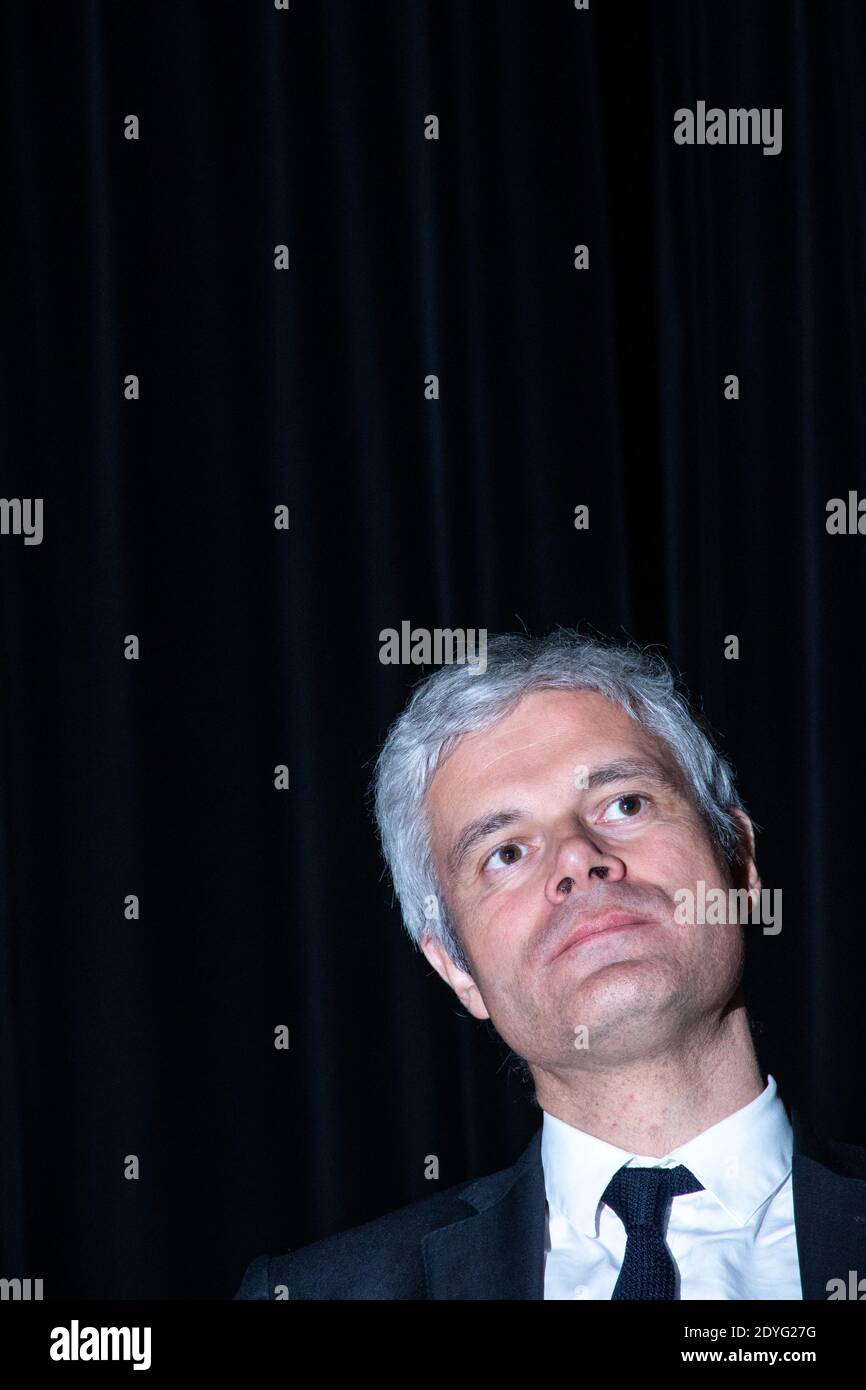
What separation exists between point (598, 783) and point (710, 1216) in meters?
0.55

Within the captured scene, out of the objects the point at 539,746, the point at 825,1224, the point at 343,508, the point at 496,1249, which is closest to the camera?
the point at 825,1224

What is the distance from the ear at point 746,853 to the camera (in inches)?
79.2

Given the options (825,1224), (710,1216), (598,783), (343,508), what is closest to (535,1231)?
(710,1216)

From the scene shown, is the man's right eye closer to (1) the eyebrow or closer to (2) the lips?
(1) the eyebrow

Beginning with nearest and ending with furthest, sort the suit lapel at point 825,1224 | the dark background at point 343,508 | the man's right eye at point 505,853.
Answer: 1. the suit lapel at point 825,1224
2. the man's right eye at point 505,853
3. the dark background at point 343,508

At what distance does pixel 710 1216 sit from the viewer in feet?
5.81

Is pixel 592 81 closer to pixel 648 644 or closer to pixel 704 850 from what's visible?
pixel 648 644

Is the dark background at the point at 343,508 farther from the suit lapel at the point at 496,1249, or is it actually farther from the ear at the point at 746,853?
the suit lapel at the point at 496,1249

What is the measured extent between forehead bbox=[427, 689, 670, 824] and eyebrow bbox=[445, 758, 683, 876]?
0.02m

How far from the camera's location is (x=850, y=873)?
2387mm

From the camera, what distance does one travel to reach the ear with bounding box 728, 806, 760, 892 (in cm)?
201

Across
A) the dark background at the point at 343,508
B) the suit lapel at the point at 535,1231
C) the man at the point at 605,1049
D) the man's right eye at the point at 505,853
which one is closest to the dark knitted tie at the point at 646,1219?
the man at the point at 605,1049

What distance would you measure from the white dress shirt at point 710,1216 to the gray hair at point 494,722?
12.9 inches

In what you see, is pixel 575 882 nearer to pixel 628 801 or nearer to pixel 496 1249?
pixel 628 801
